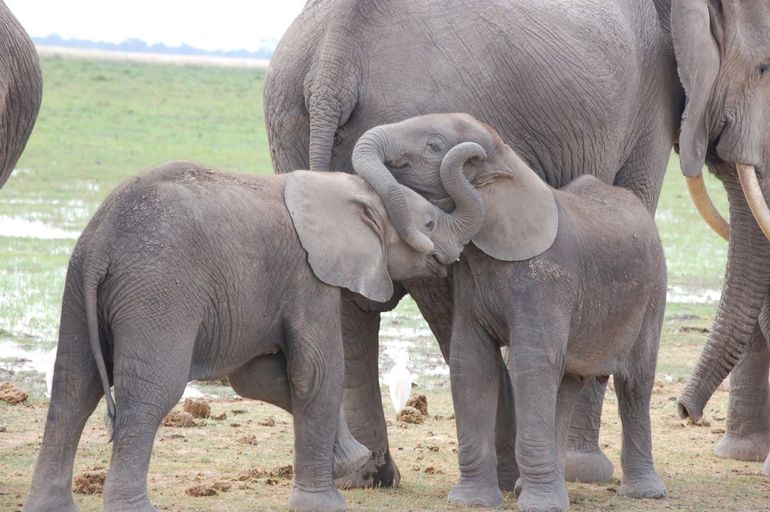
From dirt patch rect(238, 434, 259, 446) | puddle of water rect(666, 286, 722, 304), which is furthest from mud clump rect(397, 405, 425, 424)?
puddle of water rect(666, 286, 722, 304)

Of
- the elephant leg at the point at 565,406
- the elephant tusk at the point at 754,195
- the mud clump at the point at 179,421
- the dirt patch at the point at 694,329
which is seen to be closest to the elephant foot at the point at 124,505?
the elephant leg at the point at 565,406

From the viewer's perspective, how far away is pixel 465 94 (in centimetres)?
566

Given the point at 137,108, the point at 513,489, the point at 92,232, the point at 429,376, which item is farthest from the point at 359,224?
the point at 137,108

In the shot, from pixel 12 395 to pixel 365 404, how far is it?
7.00 feet

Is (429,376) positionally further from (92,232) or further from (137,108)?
(137,108)

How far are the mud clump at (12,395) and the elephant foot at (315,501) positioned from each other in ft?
8.20

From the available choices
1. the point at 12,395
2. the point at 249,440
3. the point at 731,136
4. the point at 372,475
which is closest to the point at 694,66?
the point at 731,136

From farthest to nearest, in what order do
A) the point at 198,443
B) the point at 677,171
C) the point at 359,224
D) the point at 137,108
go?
the point at 137,108
the point at 677,171
the point at 198,443
the point at 359,224

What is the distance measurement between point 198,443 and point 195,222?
2.09m

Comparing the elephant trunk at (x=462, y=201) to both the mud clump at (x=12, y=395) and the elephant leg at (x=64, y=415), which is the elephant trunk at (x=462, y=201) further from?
the mud clump at (x=12, y=395)

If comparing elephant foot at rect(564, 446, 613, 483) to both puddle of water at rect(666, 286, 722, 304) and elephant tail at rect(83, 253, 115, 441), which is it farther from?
puddle of water at rect(666, 286, 722, 304)

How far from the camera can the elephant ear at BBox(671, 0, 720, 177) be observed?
6.09 meters

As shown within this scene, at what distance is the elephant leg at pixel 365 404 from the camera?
597cm

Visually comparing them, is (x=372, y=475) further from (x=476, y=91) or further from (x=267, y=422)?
(x=476, y=91)
